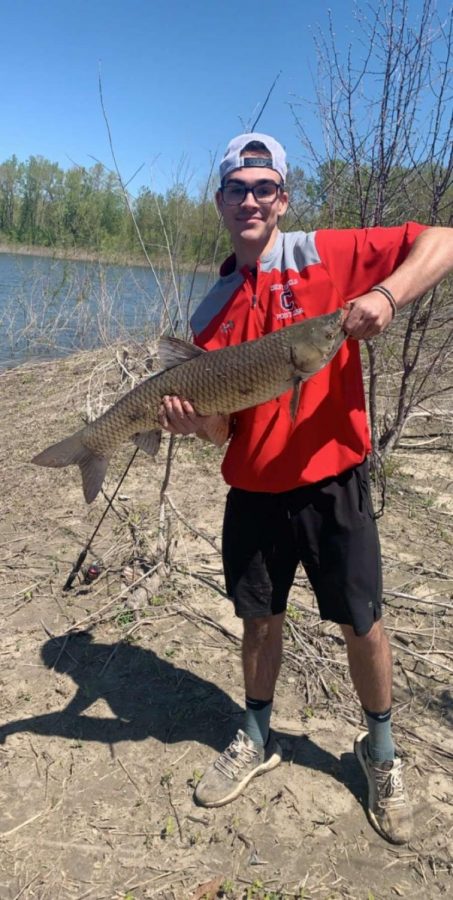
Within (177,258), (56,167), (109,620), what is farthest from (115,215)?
(56,167)

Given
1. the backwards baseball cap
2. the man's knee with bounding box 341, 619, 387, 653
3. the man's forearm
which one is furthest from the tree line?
the man's knee with bounding box 341, 619, 387, 653

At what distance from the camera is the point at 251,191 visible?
2617 mm

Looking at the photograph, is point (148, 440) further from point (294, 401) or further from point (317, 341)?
point (317, 341)

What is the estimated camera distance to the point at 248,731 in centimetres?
295

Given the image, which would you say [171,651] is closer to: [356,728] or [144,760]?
[144,760]

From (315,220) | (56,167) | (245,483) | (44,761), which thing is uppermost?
(56,167)

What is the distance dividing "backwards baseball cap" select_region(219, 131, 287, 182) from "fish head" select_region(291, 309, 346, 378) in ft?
2.63

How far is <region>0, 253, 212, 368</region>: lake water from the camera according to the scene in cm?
1205

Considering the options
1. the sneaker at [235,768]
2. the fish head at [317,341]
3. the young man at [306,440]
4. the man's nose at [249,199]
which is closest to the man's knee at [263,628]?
the young man at [306,440]

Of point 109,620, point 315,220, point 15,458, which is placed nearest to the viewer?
point 109,620

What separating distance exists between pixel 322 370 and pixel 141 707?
2.09 metres

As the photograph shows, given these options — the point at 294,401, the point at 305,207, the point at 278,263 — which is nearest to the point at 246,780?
the point at 294,401

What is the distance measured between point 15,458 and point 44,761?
4436mm

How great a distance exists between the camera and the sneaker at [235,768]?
275 centimetres
